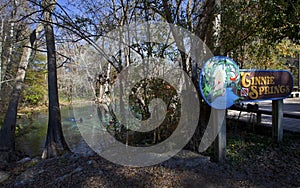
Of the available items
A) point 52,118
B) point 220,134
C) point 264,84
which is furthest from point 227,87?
point 52,118

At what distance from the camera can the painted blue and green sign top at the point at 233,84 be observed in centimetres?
235

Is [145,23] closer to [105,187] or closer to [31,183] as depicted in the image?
[105,187]

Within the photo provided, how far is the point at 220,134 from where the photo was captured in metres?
2.51

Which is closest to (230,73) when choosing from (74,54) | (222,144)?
(222,144)

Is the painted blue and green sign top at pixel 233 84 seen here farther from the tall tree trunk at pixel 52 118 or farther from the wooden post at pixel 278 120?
the tall tree trunk at pixel 52 118

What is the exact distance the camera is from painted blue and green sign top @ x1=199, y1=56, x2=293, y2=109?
235 cm

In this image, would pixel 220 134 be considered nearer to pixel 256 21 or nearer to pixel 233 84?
pixel 233 84

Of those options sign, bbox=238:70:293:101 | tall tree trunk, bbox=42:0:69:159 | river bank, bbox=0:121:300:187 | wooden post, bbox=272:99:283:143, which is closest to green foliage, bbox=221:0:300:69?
sign, bbox=238:70:293:101

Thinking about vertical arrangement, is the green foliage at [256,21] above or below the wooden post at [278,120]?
above

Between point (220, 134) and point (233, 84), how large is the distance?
72 centimetres

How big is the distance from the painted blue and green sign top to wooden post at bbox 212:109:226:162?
0.42 ft

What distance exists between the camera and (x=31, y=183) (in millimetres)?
2305

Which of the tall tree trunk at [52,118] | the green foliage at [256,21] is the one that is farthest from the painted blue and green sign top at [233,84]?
the tall tree trunk at [52,118]

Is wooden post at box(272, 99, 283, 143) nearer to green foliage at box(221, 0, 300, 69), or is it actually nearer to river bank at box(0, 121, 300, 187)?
river bank at box(0, 121, 300, 187)
